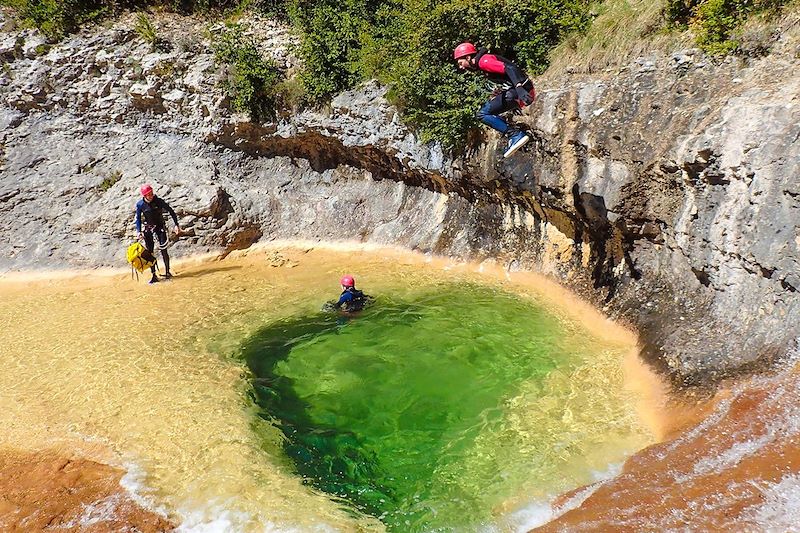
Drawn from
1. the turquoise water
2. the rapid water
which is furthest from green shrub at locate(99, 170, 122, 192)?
the turquoise water

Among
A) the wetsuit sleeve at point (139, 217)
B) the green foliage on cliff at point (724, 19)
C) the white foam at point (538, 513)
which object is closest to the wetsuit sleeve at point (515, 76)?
the green foliage on cliff at point (724, 19)

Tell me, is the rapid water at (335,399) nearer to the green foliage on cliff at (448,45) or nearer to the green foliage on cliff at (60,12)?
the green foliage on cliff at (448,45)

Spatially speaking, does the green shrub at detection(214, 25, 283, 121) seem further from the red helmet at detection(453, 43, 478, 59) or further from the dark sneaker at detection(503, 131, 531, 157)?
the dark sneaker at detection(503, 131, 531, 157)

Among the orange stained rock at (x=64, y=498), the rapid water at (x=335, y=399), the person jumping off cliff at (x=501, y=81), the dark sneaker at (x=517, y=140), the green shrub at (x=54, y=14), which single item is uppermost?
the green shrub at (x=54, y=14)

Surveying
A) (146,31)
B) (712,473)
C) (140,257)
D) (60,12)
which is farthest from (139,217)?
(712,473)

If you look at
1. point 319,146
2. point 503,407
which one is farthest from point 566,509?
point 319,146

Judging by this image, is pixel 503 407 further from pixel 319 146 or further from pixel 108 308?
pixel 319 146

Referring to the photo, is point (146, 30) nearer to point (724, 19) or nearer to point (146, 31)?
point (146, 31)
